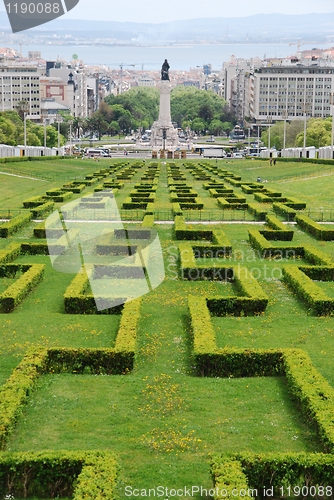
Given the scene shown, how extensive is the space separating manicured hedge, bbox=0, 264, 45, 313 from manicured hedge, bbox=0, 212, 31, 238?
7.40 meters

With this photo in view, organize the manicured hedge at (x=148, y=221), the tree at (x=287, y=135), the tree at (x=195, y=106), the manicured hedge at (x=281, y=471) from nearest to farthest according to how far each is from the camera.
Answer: the manicured hedge at (x=281, y=471) < the manicured hedge at (x=148, y=221) < the tree at (x=287, y=135) < the tree at (x=195, y=106)

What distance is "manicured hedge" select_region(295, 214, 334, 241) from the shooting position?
98.2 ft

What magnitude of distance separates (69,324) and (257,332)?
16.1 feet

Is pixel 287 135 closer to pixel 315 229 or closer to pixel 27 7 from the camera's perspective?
pixel 315 229

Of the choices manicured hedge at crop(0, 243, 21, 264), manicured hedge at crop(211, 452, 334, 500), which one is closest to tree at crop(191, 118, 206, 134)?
manicured hedge at crop(0, 243, 21, 264)

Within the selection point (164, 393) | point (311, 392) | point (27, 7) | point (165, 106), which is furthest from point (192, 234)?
point (165, 106)

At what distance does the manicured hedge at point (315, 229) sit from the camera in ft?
98.2

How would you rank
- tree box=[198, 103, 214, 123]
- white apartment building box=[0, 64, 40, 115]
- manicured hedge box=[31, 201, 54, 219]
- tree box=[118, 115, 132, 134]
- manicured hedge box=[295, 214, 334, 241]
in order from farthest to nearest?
tree box=[198, 103, 214, 123] < tree box=[118, 115, 132, 134] < white apartment building box=[0, 64, 40, 115] < manicured hedge box=[31, 201, 54, 219] < manicured hedge box=[295, 214, 334, 241]

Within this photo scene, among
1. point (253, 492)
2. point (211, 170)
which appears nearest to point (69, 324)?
point (253, 492)

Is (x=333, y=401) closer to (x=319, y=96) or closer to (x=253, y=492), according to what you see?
(x=253, y=492)

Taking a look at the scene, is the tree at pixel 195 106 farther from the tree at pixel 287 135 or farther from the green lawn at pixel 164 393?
the green lawn at pixel 164 393

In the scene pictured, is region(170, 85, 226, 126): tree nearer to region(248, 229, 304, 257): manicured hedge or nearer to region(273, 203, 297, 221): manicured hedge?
region(273, 203, 297, 221): manicured hedge

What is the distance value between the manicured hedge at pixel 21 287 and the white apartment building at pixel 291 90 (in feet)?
472

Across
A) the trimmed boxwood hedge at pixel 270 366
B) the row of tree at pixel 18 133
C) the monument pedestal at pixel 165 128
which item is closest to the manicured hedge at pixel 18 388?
the trimmed boxwood hedge at pixel 270 366
